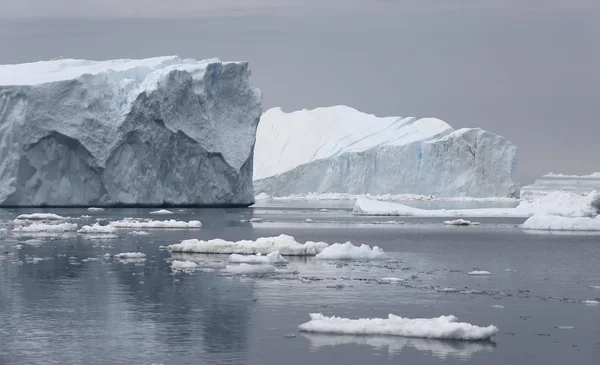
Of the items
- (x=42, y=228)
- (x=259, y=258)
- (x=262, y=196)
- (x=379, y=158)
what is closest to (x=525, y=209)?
(x=42, y=228)

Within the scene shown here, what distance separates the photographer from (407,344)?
10.8 meters

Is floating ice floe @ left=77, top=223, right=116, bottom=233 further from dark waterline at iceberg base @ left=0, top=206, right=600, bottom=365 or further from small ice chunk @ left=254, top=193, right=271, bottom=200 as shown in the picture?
small ice chunk @ left=254, top=193, right=271, bottom=200

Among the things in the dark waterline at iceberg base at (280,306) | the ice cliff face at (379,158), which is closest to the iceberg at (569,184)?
the ice cliff face at (379,158)

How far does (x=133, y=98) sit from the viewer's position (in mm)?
42125

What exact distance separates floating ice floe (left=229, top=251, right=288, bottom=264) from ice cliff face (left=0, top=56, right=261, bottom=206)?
904 inches

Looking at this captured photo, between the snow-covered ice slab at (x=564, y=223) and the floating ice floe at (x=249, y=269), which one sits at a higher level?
the snow-covered ice slab at (x=564, y=223)

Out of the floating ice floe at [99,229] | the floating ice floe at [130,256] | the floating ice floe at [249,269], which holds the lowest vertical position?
the floating ice floe at [249,269]

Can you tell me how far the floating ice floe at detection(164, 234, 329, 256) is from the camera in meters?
21.1

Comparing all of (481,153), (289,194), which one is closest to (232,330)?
(481,153)

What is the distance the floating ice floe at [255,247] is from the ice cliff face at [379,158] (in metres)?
49.1

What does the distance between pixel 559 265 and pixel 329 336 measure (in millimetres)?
10787

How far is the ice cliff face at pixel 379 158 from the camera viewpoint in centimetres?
6969

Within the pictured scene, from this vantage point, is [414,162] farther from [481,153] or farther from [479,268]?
[479,268]

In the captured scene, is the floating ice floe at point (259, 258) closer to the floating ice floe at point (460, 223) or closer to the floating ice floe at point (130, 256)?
the floating ice floe at point (130, 256)
